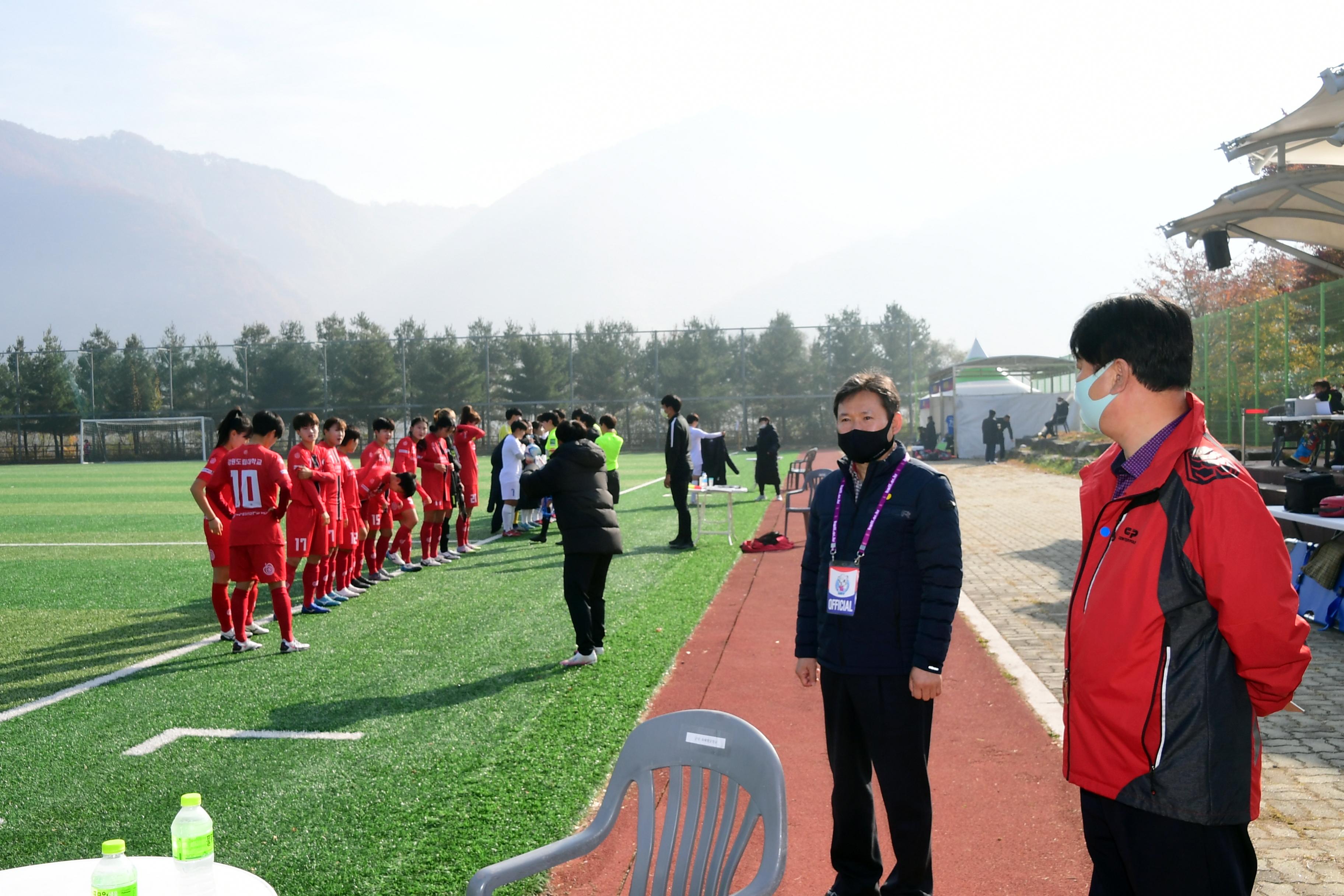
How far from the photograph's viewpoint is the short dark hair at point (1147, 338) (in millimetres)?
2096

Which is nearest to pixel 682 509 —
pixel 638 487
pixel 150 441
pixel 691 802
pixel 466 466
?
pixel 466 466

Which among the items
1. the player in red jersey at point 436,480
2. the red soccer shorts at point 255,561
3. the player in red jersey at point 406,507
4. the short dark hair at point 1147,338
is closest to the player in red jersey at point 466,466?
the player in red jersey at point 436,480

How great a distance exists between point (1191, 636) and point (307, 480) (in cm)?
826

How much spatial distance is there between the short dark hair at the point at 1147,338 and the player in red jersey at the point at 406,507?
9.85 metres

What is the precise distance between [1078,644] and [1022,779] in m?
2.96

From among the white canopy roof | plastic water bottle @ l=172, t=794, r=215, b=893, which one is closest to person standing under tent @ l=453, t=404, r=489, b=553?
the white canopy roof

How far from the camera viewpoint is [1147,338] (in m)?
2.11

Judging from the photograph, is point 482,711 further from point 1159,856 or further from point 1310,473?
point 1310,473

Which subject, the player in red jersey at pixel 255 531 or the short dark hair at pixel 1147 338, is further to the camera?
the player in red jersey at pixel 255 531

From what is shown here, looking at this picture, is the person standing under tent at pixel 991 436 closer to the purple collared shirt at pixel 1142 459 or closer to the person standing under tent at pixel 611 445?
the person standing under tent at pixel 611 445

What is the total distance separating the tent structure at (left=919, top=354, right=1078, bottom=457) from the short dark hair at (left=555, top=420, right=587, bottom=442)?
31208 millimetres

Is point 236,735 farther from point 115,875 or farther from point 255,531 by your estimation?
point 115,875

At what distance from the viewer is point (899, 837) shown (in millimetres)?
3385

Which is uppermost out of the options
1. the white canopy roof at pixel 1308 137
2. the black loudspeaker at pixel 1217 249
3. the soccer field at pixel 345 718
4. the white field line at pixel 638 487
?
the white canopy roof at pixel 1308 137
